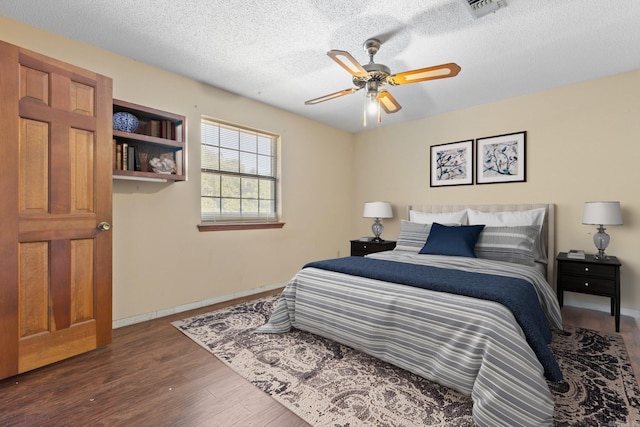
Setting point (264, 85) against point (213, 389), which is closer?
point (213, 389)

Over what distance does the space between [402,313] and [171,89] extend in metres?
3.08

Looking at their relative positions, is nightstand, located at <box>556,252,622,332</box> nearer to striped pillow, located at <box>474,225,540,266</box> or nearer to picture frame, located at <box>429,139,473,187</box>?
striped pillow, located at <box>474,225,540,266</box>

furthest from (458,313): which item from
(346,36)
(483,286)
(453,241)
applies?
(346,36)

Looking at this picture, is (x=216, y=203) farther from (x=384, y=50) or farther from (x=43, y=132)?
(x=384, y=50)

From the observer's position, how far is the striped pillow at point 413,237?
11.7ft

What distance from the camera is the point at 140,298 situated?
2.93 meters

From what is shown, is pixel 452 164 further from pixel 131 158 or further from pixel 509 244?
pixel 131 158

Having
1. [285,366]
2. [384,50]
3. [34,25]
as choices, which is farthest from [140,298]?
[384,50]

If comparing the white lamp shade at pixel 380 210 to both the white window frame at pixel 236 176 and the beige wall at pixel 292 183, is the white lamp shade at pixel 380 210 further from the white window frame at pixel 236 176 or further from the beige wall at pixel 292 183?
the white window frame at pixel 236 176

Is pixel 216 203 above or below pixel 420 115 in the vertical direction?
below

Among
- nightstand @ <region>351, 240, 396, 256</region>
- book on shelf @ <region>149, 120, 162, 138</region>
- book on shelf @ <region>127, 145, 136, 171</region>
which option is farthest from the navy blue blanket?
book on shelf @ <region>149, 120, 162, 138</region>

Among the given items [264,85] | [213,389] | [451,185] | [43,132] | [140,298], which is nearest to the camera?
[213,389]

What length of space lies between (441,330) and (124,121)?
9.91 ft

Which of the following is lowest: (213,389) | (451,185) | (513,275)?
(213,389)
